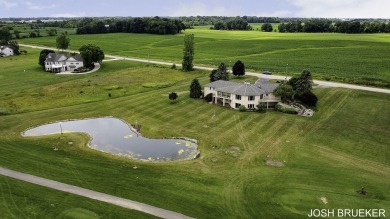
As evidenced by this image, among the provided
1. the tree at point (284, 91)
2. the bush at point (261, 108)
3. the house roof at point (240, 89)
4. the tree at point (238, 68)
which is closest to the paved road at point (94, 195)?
the bush at point (261, 108)

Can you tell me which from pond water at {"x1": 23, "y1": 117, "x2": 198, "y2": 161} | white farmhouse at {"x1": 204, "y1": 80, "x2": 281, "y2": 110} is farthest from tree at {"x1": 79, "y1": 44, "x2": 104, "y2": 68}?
white farmhouse at {"x1": 204, "y1": 80, "x2": 281, "y2": 110}

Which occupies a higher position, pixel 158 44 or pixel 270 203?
pixel 158 44

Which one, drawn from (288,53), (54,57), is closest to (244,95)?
(54,57)

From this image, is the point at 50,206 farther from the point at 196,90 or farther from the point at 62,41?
the point at 62,41

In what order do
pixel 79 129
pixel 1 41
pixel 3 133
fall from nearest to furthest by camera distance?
pixel 3 133
pixel 79 129
pixel 1 41

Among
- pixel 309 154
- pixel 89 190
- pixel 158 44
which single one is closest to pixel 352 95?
pixel 309 154

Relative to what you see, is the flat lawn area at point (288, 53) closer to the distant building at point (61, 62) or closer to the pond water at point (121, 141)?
the distant building at point (61, 62)

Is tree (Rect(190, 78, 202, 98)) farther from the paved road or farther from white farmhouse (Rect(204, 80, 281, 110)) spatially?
the paved road

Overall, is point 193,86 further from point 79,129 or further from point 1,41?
point 1,41
